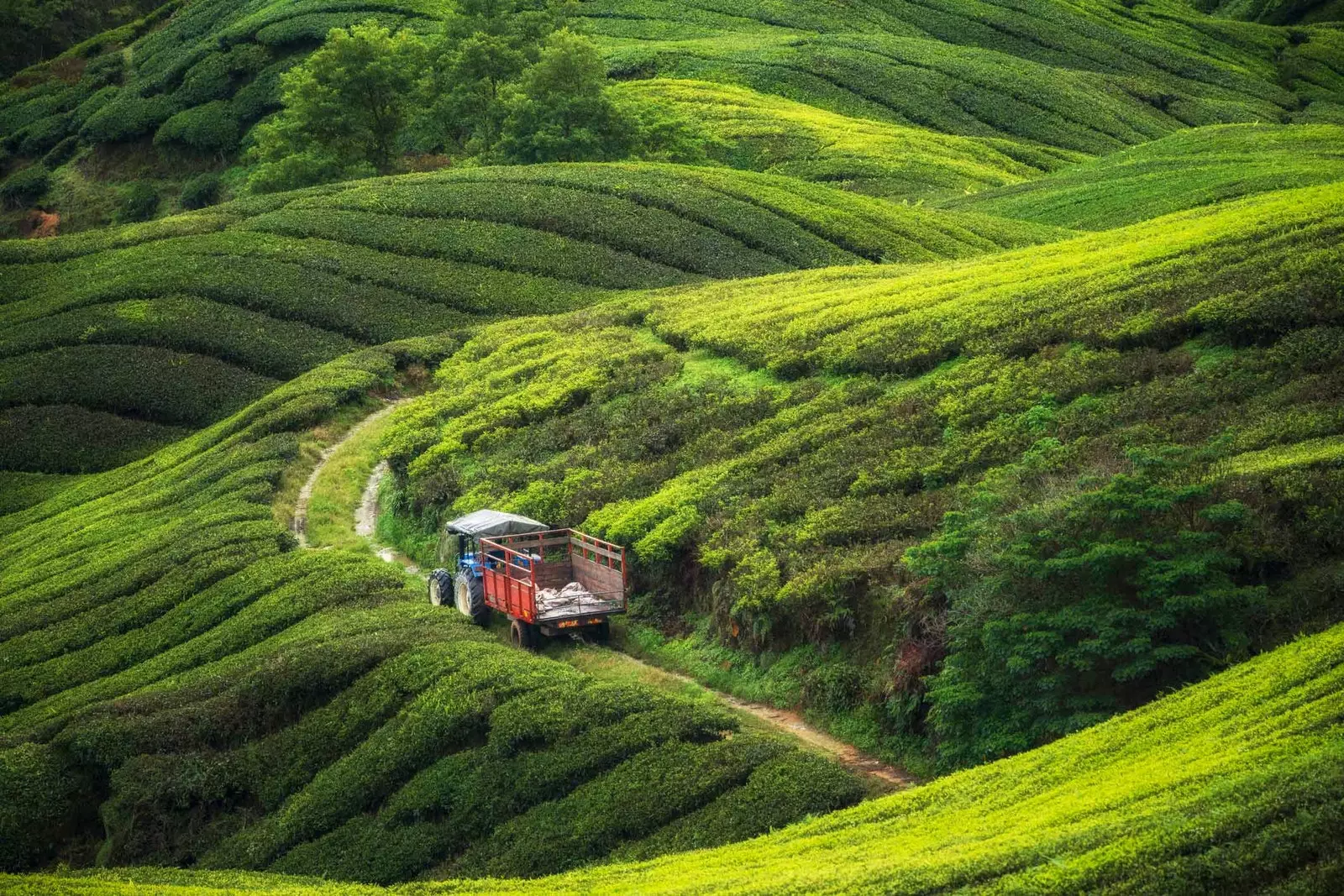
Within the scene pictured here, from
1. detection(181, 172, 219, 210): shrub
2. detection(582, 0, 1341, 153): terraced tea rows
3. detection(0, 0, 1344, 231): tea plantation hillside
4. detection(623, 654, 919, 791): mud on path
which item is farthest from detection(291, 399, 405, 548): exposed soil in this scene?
detection(582, 0, 1341, 153): terraced tea rows

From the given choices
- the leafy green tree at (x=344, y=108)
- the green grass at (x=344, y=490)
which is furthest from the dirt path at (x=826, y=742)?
the leafy green tree at (x=344, y=108)

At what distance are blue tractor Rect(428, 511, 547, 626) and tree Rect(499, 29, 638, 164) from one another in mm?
38876

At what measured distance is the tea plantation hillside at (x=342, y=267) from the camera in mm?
48438

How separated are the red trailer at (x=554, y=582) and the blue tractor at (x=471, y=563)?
0.22 metres

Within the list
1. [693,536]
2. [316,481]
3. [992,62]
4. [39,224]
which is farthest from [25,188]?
[693,536]

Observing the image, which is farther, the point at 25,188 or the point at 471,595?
the point at 25,188

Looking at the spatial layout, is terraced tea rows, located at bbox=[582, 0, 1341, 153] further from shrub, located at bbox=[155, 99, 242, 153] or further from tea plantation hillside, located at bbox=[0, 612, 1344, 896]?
tea plantation hillside, located at bbox=[0, 612, 1344, 896]

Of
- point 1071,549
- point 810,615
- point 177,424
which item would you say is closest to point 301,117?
point 177,424

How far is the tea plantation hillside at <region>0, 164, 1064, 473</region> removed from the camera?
159 feet

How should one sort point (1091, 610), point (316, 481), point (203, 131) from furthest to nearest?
point (203, 131), point (316, 481), point (1091, 610)

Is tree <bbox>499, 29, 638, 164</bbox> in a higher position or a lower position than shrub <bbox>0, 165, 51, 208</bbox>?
higher

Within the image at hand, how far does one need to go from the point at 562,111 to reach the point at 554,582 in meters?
41.7

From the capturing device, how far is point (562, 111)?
6662 cm

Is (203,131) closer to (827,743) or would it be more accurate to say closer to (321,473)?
(321,473)
